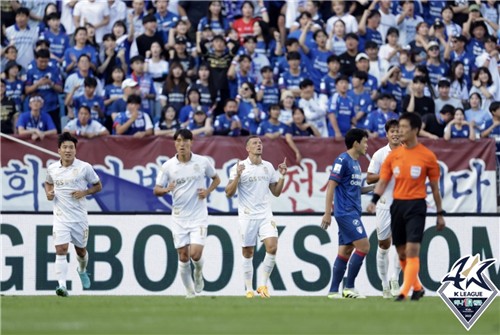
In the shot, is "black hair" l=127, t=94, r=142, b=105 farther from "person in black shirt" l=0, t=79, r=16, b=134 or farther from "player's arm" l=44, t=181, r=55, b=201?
"player's arm" l=44, t=181, r=55, b=201

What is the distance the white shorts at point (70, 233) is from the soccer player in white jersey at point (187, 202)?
166 centimetres

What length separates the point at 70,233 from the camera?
→ 63.4 feet

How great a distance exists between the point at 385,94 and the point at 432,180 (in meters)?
10.2

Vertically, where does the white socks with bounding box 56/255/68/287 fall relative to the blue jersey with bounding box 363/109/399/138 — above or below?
below

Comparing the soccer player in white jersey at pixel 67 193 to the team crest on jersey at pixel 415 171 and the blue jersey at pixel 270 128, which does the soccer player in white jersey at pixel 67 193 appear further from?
the team crest on jersey at pixel 415 171

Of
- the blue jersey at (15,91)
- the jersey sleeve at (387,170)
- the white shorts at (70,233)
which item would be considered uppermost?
the jersey sleeve at (387,170)

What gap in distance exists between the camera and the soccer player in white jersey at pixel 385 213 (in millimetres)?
18375

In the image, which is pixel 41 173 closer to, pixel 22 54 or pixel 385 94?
pixel 22 54

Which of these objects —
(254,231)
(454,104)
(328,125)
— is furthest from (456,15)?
(254,231)

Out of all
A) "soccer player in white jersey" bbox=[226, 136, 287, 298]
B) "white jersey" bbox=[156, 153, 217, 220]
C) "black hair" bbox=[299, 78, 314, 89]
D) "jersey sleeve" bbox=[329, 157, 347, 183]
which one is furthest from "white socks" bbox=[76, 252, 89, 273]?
"black hair" bbox=[299, 78, 314, 89]

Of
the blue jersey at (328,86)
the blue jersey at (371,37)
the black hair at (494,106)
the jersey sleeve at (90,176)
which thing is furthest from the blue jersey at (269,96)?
the jersey sleeve at (90,176)

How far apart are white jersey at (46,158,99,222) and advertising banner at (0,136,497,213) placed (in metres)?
4.27

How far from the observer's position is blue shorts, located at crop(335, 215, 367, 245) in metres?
17.8

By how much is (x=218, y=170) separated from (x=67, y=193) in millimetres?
5060
